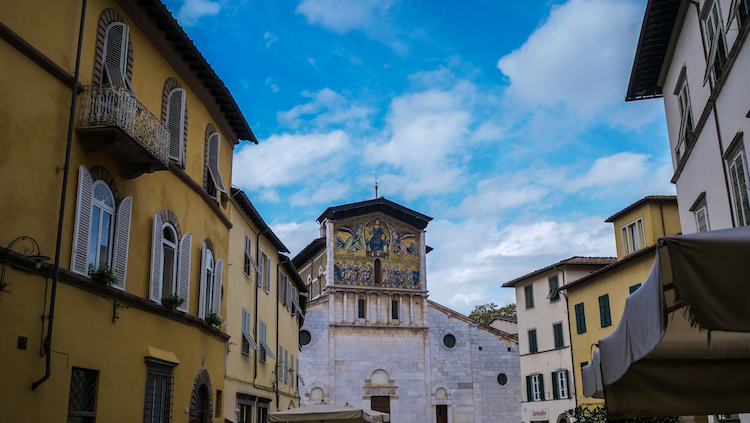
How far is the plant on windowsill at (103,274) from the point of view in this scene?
10148 mm

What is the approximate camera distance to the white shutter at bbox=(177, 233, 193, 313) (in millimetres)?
13742

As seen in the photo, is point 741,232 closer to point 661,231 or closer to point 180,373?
point 180,373

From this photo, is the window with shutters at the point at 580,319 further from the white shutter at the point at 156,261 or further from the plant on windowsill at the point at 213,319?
the white shutter at the point at 156,261

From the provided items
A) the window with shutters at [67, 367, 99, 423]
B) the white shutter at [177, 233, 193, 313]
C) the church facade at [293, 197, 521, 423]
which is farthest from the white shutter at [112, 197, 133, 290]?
the church facade at [293, 197, 521, 423]

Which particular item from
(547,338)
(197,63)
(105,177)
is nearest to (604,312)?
(547,338)

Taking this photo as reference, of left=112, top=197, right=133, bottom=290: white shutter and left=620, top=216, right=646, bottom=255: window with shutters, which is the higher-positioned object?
left=620, top=216, right=646, bottom=255: window with shutters

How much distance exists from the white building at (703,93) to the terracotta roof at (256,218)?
10530 millimetres

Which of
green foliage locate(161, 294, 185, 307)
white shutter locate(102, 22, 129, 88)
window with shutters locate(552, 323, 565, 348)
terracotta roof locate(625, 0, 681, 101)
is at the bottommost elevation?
green foliage locate(161, 294, 185, 307)

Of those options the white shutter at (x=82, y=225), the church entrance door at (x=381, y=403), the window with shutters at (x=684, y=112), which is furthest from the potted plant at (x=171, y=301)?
the church entrance door at (x=381, y=403)

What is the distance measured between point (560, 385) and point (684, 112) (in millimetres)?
23815

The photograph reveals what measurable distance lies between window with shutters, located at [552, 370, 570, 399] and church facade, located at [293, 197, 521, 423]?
1152cm

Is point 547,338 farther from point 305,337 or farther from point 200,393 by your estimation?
point 200,393

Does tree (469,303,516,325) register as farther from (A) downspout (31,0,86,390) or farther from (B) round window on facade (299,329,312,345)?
(A) downspout (31,0,86,390)

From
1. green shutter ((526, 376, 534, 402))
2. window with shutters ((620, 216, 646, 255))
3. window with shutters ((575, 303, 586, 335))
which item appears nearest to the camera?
window with shutters ((620, 216, 646, 255))
